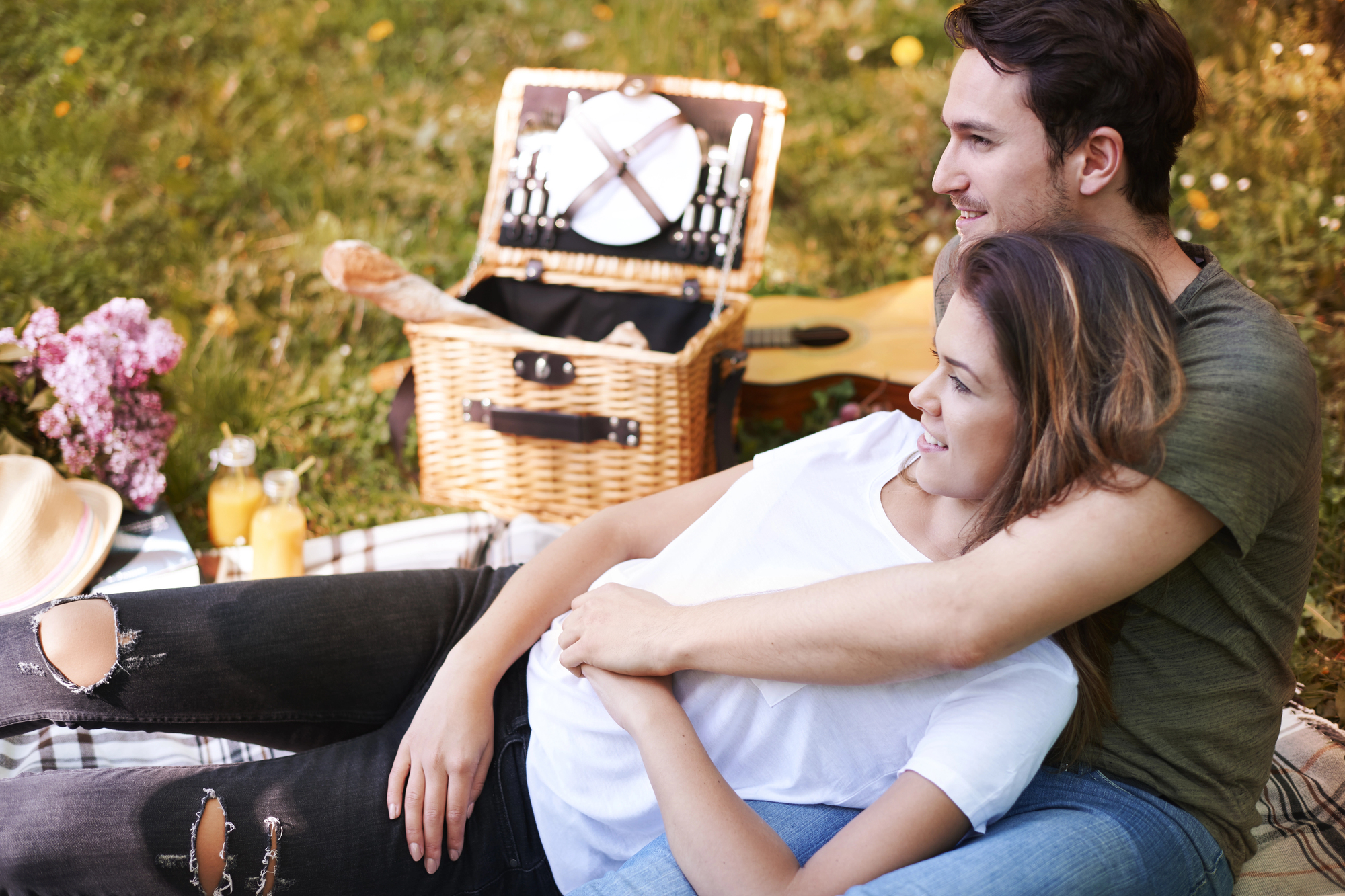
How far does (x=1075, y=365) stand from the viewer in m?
0.99

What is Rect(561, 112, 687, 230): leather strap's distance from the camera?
8.17 feet

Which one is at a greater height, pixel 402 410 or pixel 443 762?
pixel 402 410

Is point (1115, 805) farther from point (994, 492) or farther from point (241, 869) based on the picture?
point (241, 869)

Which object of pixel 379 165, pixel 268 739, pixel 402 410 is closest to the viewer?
pixel 268 739

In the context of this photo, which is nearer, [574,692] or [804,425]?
[574,692]

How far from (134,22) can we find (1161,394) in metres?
3.97

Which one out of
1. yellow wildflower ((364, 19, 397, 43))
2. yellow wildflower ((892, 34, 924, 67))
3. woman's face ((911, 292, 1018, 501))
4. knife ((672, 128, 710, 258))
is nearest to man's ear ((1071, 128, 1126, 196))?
woman's face ((911, 292, 1018, 501))

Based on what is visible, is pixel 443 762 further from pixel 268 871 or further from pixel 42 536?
pixel 42 536

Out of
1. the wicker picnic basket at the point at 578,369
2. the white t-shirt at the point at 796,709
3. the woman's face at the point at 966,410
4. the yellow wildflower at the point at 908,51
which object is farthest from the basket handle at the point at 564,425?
the yellow wildflower at the point at 908,51

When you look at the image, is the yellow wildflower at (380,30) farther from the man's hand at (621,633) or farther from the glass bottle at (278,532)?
the man's hand at (621,633)

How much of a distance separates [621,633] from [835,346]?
5.81ft

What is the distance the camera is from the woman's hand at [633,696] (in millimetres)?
1077

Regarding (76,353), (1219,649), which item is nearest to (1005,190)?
(1219,649)

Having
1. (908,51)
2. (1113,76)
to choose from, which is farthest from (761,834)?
(908,51)
